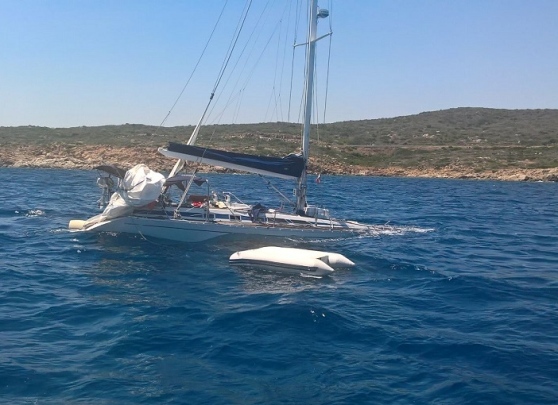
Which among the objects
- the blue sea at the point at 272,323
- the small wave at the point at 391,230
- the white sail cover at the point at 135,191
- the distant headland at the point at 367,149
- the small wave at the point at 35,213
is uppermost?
the distant headland at the point at 367,149

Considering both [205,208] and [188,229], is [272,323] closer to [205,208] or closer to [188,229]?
[188,229]

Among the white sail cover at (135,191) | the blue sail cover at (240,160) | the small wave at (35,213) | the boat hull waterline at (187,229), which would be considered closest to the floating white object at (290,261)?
the boat hull waterline at (187,229)

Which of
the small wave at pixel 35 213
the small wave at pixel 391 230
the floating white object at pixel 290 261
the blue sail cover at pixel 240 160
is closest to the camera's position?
the floating white object at pixel 290 261

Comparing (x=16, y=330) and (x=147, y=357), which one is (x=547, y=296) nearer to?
(x=147, y=357)

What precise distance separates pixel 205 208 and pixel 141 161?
170 ft

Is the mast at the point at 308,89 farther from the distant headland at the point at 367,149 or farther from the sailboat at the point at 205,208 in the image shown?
the distant headland at the point at 367,149

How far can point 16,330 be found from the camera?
13.0m

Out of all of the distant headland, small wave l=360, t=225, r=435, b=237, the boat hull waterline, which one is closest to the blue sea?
the boat hull waterline

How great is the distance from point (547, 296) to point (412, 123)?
12879cm

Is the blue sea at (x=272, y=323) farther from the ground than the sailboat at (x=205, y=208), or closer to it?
closer to it

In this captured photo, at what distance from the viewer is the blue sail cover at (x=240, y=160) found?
25.2 metres

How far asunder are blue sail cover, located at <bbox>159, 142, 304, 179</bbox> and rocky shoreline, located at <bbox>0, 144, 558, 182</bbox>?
46255 millimetres

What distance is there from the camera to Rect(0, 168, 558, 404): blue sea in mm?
10406

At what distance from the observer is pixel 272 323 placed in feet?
45.8
